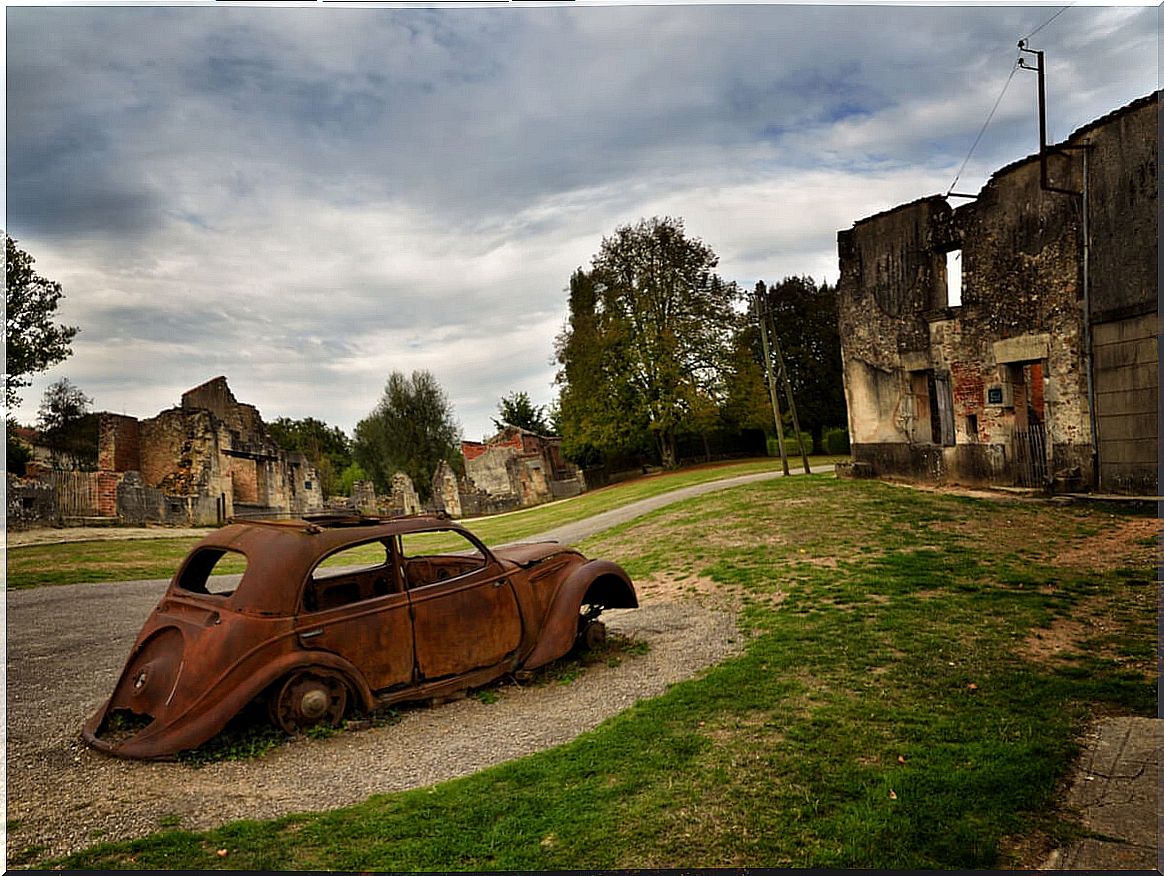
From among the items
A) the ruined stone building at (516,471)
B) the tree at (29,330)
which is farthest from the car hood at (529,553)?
the ruined stone building at (516,471)

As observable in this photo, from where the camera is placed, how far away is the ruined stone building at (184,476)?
1895 centimetres

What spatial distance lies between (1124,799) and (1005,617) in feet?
11.7

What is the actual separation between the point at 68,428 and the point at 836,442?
28.5 m

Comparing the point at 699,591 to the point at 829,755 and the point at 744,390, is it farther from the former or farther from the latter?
the point at 744,390

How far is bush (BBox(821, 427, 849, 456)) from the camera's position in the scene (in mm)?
36250

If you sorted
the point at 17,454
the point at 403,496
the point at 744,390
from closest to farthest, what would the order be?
1. the point at 17,454
2. the point at 403,496
3. the point at 744,390

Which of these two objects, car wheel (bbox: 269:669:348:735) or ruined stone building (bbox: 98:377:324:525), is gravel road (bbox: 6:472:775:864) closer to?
car wheel (bbox: 269:669:348:735)

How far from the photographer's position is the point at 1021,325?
45.8ft

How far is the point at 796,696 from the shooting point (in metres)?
5.02

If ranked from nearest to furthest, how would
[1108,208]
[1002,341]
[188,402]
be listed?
[1108,208], [1002,341], [188,402]

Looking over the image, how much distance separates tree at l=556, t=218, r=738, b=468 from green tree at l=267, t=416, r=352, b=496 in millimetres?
17477

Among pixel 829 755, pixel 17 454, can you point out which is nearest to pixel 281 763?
pixel 829 755

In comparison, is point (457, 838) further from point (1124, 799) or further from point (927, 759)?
point (1124, 799)

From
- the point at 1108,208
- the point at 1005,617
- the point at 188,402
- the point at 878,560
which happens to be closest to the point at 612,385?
the point at 188,402
